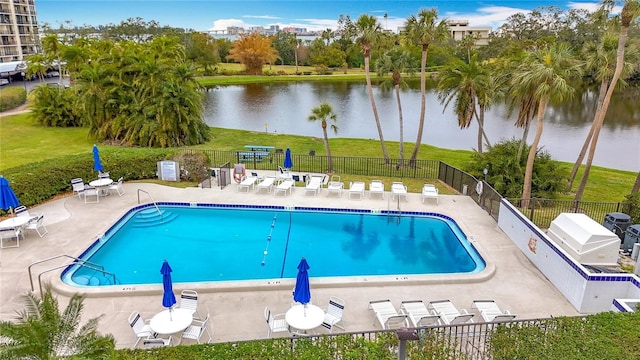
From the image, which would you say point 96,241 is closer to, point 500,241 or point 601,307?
point 500,241

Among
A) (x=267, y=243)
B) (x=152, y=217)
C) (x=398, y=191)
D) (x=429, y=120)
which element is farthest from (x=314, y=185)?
(x=429, y=120)

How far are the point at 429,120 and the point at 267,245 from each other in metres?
32.2

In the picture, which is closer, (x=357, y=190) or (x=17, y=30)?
(x=357, y=190)

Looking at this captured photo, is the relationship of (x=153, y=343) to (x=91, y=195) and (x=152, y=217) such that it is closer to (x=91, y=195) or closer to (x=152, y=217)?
(x=152, y=217)

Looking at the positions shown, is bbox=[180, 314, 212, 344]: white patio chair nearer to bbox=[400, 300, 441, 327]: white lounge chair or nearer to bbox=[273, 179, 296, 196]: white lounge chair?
bbox=[400, 300, 441, 327]: white lounge chair

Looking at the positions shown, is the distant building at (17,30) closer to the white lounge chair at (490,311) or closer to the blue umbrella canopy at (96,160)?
the blue umbrella canopy at (96,160)

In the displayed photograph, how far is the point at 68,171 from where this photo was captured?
16922 millimetres

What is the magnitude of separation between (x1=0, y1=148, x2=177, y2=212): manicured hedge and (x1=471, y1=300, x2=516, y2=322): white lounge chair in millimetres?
14951

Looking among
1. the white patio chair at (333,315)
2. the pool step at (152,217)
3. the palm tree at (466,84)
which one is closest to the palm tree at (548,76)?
the palm tree at (466,84)

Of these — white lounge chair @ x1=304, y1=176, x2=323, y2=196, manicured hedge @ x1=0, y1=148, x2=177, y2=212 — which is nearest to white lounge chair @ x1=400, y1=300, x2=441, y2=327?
white lounge chair @ x1=304, y1=176, x2=323, y2=196

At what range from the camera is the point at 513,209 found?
517 inches

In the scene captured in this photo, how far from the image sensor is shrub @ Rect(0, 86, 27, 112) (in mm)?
40509

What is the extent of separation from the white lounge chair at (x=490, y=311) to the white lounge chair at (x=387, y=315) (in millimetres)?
1684

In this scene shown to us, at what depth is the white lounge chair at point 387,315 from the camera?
8820 millimetres
